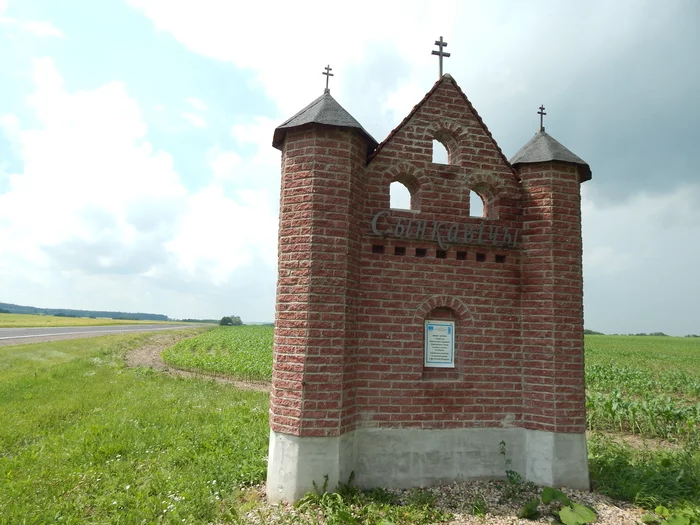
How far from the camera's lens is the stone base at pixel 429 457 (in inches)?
223

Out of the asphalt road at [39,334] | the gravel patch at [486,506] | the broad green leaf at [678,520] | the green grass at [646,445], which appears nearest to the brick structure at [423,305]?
the gravel patch at [486,506]

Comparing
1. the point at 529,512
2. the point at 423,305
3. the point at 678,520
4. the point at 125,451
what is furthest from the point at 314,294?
the point at 678,520

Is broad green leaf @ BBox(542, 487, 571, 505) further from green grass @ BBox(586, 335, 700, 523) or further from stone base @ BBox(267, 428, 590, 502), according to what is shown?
green grass @ BBox(586, 335, 700, 523)

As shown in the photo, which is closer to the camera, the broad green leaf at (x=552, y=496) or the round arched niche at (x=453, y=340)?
the broad green leaf at (x=552, y=496)

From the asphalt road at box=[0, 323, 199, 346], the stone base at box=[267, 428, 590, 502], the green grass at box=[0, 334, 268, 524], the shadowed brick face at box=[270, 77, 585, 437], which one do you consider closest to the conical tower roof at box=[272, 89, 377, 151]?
the shadowed brick face at box=[270, 77, 585, 437]

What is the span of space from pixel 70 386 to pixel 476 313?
13361mm

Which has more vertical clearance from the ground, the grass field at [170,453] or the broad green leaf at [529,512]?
the broad green leaf at [529,512]

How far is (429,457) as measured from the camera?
6.21 metres

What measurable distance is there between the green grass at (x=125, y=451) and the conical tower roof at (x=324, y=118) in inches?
198

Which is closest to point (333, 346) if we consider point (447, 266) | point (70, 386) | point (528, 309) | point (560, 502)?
point (447, 266)

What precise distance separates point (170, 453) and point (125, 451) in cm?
84

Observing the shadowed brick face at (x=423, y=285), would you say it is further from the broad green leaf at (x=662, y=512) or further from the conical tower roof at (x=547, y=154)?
the broad green leaf at (x=662, y=512)

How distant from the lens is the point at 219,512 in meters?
5.55

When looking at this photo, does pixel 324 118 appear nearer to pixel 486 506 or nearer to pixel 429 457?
pixel 429 457
